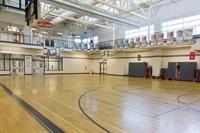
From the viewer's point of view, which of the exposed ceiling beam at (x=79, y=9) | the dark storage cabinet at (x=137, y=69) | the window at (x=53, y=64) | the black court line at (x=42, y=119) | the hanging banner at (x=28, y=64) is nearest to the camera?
the black court line at (x=42, y=119)

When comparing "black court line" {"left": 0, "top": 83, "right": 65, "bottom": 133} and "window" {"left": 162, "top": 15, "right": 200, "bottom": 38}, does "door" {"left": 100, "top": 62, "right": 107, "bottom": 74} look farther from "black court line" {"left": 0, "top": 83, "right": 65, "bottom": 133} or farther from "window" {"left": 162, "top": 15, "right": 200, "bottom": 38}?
"black court line" {"left": 0, "top": 83, "right": 65, "bottom": 133}

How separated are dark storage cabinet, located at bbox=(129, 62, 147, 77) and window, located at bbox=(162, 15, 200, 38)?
4.43 meters

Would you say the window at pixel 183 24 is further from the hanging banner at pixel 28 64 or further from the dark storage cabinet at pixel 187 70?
the hanging banner at pixel 28 64

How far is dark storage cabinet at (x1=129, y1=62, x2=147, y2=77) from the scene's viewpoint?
18.6 meters

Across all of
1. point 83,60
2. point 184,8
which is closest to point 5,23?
point 83,60

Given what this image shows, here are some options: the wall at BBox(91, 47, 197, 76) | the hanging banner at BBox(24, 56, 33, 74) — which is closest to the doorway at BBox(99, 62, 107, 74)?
the wall at BBox(91, 47, 197, 76)

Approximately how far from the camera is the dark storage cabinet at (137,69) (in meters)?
18.6

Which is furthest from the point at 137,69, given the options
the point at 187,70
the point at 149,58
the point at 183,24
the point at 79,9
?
the point at 79,9

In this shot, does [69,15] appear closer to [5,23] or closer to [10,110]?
[5,23]

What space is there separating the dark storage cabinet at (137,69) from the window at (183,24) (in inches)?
174

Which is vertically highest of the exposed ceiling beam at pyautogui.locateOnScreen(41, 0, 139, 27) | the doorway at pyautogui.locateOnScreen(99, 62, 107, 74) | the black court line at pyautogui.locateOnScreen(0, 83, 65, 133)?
the exposed ceiling beam at pyautogui.locateOnScreen(41, 0, 139, 27)

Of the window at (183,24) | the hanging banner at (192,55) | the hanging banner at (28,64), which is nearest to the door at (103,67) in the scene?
the hanging banner at (28,64)

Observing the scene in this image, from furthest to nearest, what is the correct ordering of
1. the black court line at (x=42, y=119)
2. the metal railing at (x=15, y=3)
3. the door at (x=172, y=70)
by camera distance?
the door at (x=172, y=70) → the metal railing at (x=15, y=3) → the black court line at (x=42, y=119)

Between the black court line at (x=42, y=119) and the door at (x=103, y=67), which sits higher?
the door at (x=103, y=67)
